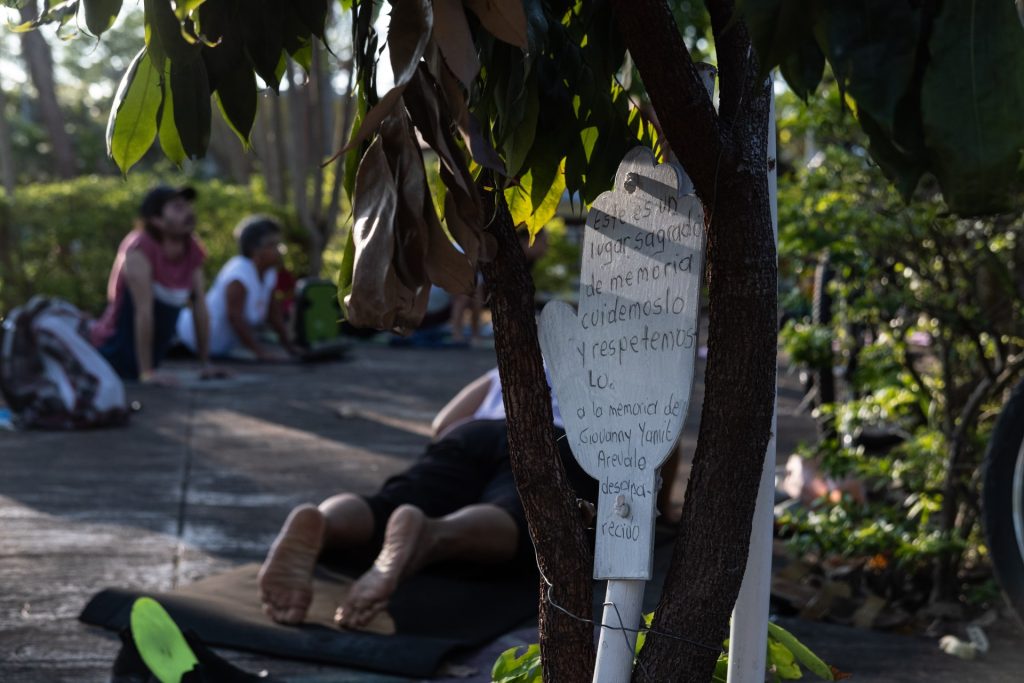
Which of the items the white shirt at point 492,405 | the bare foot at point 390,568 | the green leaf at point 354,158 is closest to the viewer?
the green leaf at point 354,158

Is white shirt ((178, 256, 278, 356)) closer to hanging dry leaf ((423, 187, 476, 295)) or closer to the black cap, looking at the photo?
the black cap

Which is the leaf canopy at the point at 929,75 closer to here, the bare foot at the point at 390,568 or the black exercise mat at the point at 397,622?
the black exercise mat at the point at 397,622

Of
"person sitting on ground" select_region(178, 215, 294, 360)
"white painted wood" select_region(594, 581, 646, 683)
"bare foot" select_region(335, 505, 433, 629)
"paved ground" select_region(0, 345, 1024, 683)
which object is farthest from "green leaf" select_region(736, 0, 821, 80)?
"person sitting on ground" select_region(178, 215, 294, 360)

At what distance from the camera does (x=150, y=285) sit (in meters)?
8.98

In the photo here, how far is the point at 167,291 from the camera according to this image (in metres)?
9.13

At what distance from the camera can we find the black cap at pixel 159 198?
899 centimetres

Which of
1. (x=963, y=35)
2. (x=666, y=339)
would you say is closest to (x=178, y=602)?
(x=666, y=339)

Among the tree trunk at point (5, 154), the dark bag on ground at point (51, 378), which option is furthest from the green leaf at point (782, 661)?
the tree trunk at point (5, 154)

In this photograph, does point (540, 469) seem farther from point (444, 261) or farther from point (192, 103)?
point (192, 103)

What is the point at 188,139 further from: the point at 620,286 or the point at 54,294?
the point at 54,294

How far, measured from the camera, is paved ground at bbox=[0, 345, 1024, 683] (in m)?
3.55

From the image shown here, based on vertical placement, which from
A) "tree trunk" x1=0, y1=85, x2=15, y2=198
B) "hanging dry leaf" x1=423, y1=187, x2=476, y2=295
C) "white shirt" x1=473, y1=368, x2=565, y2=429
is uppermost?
"tree trunk" x1=0, y1=85, x2=15, y2=198

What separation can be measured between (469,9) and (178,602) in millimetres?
2661

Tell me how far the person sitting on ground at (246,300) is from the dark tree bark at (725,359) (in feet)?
31.0
